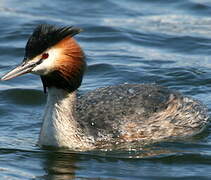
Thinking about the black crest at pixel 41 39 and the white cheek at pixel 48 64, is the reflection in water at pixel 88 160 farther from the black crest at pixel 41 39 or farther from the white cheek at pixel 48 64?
the black crest at pixel 41 39

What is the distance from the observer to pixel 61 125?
38.2ft

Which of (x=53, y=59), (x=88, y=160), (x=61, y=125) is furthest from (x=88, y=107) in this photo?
(x=53, y=59)

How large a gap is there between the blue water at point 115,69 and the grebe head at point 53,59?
1090 mm

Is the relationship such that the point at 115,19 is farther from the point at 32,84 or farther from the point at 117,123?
the point at 117,123

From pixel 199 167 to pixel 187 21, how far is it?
875 centimetres

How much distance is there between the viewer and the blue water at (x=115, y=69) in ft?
37.1

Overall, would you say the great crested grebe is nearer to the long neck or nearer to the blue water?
the long neck

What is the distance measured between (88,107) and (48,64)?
1.37 m

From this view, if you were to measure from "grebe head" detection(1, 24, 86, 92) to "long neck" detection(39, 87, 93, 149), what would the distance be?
241 millimetres

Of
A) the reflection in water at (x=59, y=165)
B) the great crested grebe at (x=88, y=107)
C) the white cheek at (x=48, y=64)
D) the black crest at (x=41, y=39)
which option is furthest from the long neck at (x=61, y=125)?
the black crest at (x=41, y=39)

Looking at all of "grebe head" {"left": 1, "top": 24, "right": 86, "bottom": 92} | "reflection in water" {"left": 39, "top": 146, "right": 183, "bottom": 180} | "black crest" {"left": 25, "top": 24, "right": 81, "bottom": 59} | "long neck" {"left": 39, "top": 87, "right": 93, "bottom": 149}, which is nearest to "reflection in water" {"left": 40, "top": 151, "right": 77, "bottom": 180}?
"reflection in water" {"left": 39, "top": 146, "right": 183, "bottom": 180}

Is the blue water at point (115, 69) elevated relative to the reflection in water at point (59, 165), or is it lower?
elevated

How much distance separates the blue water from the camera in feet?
37.1

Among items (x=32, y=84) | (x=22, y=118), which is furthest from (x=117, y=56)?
(x=22, y=118)
